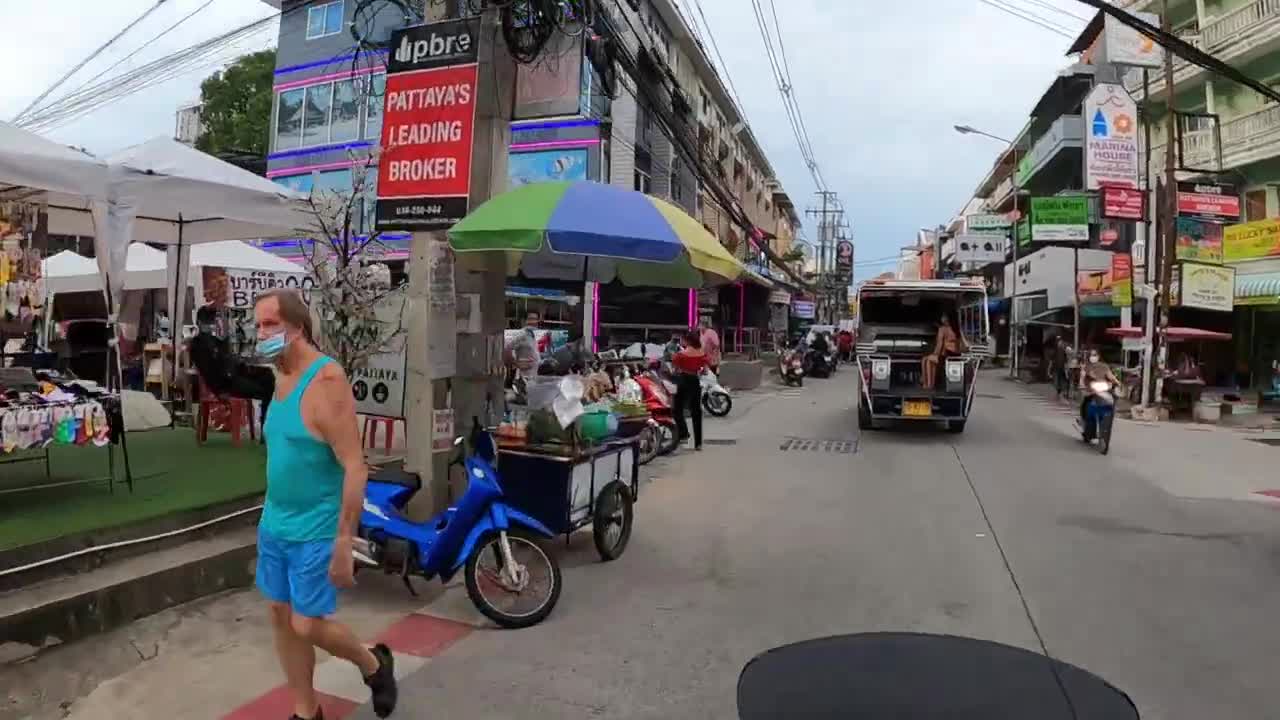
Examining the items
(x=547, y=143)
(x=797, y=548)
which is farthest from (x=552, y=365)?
(x=547, y=143)

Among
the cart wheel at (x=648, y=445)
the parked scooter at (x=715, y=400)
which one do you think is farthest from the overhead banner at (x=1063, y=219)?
the cart wheel at (x=648, y=445)

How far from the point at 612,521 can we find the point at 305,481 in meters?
3.40

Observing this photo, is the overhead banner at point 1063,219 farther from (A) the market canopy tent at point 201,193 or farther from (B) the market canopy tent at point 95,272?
(B) the market canopy tent at point 95,272

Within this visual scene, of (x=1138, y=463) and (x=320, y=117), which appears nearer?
(x=1138, y=463)

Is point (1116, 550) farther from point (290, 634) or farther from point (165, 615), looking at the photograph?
point (165, 615)

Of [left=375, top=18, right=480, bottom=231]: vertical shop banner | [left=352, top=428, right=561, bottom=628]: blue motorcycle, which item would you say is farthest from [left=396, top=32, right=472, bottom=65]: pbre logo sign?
[left=352, top=428, right=561, bottom=628]: blue motorcycle

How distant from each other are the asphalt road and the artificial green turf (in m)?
2.23

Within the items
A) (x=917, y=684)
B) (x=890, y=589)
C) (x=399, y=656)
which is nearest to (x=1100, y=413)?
(x=890, y=589)

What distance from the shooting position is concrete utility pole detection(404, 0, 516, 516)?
612 centimetres

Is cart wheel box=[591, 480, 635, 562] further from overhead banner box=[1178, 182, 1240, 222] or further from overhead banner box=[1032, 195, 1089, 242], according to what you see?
overhead banner box=[1032, 195, 1089, 242]

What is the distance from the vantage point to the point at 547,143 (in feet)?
84.6

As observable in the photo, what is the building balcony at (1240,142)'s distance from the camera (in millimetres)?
20781

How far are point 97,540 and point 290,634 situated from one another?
2110 millimetres

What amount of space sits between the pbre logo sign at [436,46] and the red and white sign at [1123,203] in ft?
58.9
